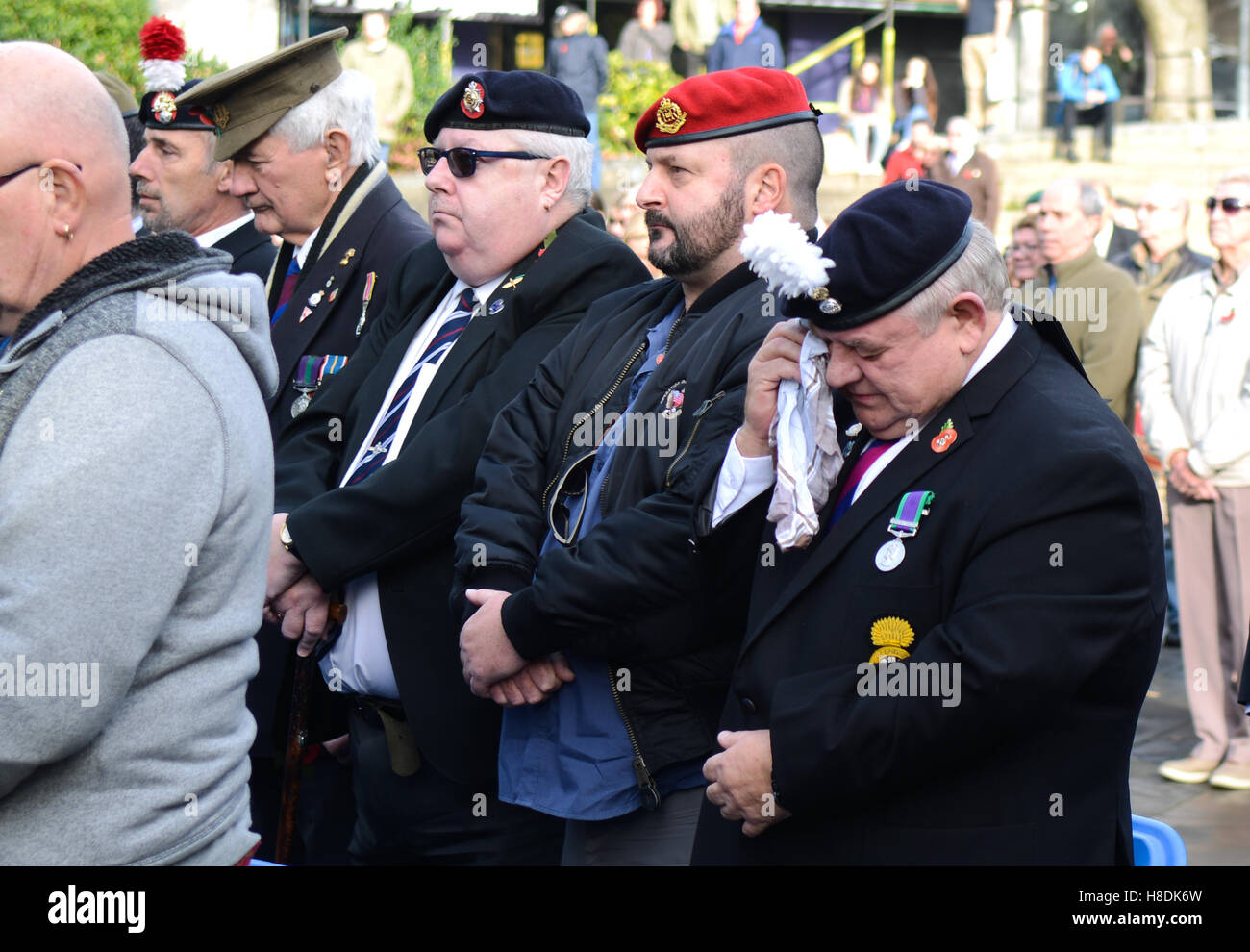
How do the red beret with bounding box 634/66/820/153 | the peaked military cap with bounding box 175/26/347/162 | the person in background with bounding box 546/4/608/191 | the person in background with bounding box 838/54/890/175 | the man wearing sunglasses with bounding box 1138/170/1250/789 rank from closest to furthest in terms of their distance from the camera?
the red beret with bounding box 634/66/820/153
the peaked military cap with bounding box 175/26/347/162
the man wearing sunglasses with bounding box 1138/170/1250/789
the person in background with bounding box 546/4/608/191
the person in background with bounding box 838/54/890/175

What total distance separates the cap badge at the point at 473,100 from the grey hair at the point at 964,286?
1.70m

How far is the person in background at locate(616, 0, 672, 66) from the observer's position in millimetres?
17234

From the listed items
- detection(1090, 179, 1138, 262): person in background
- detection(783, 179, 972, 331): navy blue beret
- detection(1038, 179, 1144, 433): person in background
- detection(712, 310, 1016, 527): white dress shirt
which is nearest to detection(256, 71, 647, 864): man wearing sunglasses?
detection(712, 310, 1016, 527): white dress shirt

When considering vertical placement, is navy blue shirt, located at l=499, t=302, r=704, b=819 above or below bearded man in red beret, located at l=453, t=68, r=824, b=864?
below

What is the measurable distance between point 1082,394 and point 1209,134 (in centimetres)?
1997

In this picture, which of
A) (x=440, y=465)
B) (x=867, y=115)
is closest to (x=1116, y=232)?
(x=440, y=465)

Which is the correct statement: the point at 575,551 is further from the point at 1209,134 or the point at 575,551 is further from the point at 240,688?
the point at 1209,134

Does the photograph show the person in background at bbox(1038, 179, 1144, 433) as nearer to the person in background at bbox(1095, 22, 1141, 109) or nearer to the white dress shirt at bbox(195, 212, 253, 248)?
the white dress shirt at bbox(195, 212, 253, 248)

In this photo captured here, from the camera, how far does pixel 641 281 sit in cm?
387

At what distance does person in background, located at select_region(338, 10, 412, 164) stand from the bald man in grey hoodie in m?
12.7

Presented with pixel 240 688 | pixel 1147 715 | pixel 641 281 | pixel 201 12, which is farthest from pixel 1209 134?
pixel 240 688

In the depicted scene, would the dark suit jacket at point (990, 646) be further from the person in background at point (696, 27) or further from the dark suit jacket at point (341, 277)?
the person in background at point (696, 27)

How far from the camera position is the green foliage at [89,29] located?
1154 cm

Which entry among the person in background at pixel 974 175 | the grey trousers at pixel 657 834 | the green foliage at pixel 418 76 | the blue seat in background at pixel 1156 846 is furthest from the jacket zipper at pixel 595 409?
the green foliage at pixel 418 76
